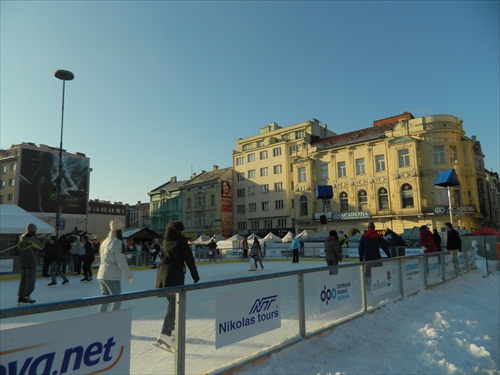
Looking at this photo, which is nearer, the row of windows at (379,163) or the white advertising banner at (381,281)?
the white advertising banner at (381,281)

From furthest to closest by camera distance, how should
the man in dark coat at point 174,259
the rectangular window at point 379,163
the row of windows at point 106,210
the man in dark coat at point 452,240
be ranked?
the row of windows at point 106,210 → the rectangular window at point 379,163 → the man in dark coat at point 452,240 → the man in dark coat at point 174,259

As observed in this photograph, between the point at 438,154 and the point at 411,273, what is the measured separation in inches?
1260

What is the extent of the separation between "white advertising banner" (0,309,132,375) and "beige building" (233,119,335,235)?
1655 inches

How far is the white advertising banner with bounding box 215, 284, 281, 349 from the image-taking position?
11.6ft

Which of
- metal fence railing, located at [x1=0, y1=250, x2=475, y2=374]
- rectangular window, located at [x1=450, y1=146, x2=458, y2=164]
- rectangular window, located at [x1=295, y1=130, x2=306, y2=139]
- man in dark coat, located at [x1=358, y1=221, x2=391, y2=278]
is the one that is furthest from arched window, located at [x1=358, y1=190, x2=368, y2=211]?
metal fence railing, located at [x1=0, y1=250, x2=475, y2=374]

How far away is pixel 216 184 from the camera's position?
53219mm

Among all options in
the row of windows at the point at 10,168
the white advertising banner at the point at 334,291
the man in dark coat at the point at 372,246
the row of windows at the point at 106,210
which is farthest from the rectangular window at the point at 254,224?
the row of windows at the point at 106,210

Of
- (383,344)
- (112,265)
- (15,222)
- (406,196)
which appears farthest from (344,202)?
(112,265)

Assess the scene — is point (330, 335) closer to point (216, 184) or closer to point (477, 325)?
point (477, 325)

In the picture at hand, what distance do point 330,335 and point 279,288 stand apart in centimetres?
128

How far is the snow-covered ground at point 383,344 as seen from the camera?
3.12m

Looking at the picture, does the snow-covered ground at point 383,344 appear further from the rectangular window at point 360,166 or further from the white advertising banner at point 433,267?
the rectangular window at point 360,166

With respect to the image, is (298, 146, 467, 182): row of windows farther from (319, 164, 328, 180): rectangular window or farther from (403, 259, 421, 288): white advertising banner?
(403, 259, 421, 288): white advertising banner

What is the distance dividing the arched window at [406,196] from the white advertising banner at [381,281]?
3177 cm
